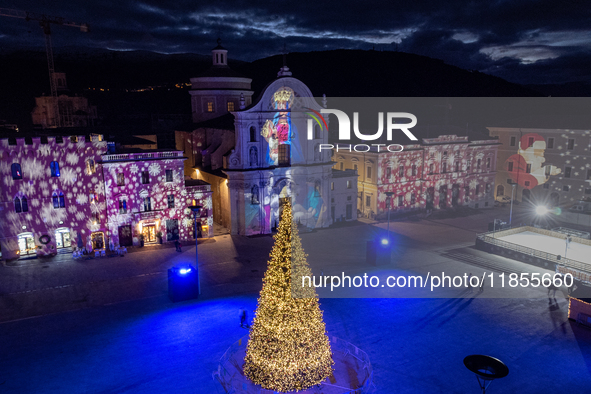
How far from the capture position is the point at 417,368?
19.0m

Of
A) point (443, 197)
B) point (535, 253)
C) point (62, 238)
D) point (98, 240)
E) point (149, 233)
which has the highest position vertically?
point (443, 197)

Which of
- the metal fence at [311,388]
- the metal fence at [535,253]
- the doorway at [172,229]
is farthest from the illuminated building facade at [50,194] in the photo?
the metal fence at [535,253]

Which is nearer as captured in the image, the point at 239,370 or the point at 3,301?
the point at 239,370

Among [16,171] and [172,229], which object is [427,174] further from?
[16,171]

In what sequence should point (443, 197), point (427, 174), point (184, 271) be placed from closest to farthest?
point (184, 271) < point (427, 174) < point (443, 197)

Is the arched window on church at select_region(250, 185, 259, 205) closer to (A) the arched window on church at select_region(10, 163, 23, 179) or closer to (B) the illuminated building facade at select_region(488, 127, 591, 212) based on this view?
(A) the arched window on church at select_region(10, 163, 23, 179)

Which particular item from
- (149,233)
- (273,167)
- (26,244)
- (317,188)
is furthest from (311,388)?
(317,188)

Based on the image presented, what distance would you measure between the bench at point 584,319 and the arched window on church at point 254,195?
26.9m

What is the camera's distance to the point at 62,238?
1382 inches

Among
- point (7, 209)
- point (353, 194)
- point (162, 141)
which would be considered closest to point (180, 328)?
point (7, 209)

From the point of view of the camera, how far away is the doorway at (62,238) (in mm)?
34781

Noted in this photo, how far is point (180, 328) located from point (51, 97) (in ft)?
181

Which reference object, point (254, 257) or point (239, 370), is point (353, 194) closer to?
point (254, 257)

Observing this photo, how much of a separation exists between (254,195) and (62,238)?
16575 millimetres
